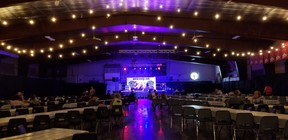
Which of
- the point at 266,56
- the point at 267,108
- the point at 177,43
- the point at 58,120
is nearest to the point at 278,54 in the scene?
the point at 266,56

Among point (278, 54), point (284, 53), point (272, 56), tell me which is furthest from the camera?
point (272, 56)

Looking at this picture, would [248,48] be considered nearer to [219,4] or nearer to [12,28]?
[219,4]

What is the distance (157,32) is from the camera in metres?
17.7

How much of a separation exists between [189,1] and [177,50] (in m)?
13.1

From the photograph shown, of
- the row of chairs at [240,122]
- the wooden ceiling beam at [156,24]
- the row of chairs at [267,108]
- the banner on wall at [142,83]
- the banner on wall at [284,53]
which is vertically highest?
the wooden ceiling beam at [156,24]

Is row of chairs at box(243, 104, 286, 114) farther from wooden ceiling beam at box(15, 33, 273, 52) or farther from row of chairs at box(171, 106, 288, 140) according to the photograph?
wooden ceiling beam at box(15, 33, 273, 52)

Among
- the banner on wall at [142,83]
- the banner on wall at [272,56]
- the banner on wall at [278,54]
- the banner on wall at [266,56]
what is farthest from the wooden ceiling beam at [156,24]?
the banner on wall at [142,83]

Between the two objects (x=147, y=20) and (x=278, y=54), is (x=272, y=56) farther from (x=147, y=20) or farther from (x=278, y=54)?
(x=147, y=20)

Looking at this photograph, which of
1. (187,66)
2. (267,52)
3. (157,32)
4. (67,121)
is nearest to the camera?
(67,121)

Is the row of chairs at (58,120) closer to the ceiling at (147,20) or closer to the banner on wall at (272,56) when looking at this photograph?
the ceiling at (147,20)

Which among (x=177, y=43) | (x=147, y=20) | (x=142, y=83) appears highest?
(x=147, y=20)

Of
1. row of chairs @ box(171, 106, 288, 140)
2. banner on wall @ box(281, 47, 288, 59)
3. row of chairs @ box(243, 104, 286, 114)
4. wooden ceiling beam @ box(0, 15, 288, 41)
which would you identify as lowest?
row of chairs @ box(171, 106, 288, 140)

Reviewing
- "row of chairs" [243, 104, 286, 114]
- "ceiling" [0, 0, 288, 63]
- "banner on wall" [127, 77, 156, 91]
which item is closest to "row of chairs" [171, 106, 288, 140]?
"row of chairs" [243, 104, 286, 114]

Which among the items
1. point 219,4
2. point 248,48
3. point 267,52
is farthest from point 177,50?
point 219,4
